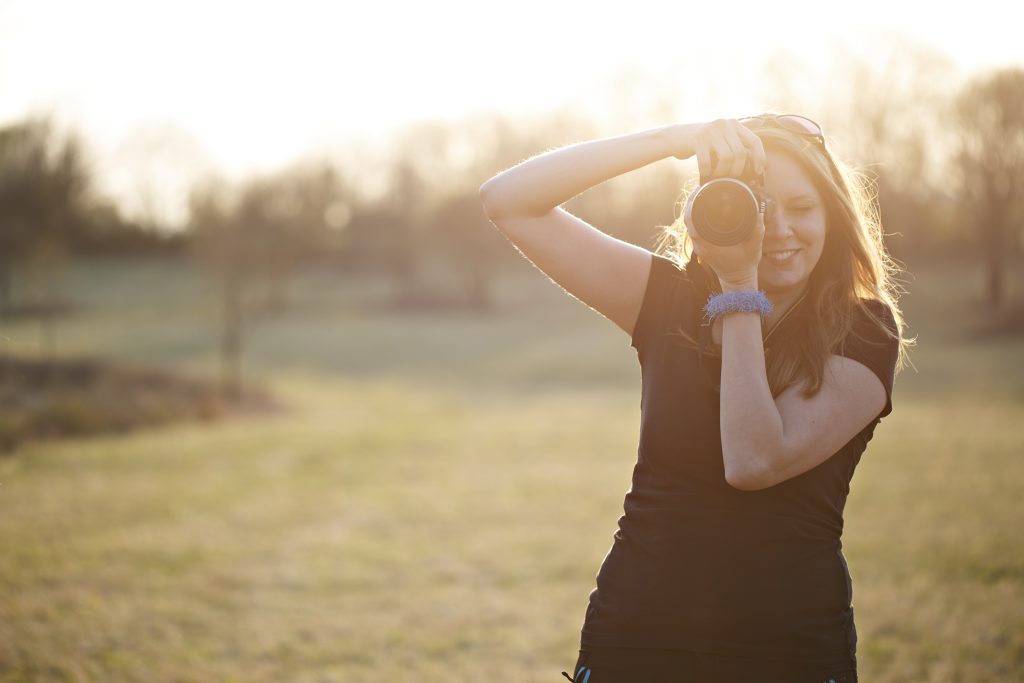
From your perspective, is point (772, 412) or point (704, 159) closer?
point (772, 412)

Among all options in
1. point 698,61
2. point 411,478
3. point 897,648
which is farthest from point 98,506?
point 698,61

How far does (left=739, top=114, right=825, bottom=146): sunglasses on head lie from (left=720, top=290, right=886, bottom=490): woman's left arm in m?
0.43

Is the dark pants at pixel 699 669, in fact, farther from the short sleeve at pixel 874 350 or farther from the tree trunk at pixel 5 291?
the tree trunk at pixel 5 291

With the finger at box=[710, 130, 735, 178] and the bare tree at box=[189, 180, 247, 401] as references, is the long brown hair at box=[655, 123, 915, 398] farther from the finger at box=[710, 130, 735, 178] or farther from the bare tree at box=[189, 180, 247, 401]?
the bare tree at box=[189, 180, 247, 401]

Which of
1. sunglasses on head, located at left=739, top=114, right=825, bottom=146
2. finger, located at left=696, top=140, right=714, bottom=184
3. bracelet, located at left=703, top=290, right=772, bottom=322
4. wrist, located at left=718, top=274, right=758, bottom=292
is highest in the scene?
sunglasses on head, located at left=739, top=114, right=825, bottom=146

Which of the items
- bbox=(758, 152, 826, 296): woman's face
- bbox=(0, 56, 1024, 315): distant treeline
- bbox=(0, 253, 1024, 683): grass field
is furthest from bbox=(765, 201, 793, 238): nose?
bbox=(0, 253, 1024, 683): grass field

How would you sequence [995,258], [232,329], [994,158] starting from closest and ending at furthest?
[232,329] → [994,158] → [995,258]

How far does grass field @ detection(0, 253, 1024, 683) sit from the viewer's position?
16.7 feet

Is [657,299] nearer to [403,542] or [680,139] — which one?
[680,139]

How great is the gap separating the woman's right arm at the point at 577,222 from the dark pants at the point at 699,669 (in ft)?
2.50

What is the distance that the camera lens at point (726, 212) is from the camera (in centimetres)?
179

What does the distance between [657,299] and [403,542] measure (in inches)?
248

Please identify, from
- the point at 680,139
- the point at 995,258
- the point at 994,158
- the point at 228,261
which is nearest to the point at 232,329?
the point at 228,261

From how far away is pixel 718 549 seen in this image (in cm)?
188
